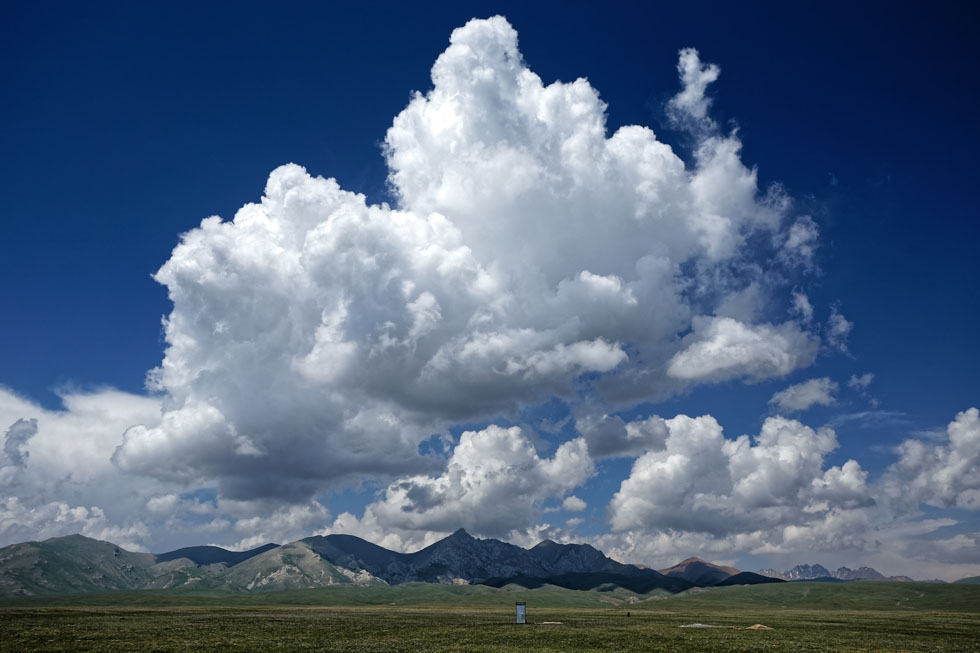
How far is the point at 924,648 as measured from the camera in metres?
70.6

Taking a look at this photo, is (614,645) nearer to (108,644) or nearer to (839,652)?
(839,652)

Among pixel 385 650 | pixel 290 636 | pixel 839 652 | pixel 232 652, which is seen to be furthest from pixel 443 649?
pixel 839 652

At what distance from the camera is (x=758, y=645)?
68.6m

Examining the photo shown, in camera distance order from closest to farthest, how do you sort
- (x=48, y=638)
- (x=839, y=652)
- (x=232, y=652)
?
(x=232, y=652) → (x=839, y=652) → (x=48, y=638)

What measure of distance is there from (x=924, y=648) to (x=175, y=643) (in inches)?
3206

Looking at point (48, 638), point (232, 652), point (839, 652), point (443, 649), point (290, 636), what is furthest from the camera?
point (290, 636)

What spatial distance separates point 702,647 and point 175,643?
178ft

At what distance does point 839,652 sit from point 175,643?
221 ft

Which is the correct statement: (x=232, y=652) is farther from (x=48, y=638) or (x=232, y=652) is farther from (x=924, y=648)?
(x=924, y=648)

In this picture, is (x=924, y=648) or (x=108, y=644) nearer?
(x=108, y=644)

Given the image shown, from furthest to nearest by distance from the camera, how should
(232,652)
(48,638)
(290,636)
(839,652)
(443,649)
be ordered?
1. (290,636)
2. (48,638)
3. (839,652)
4. (443,649)
5. (232,652)

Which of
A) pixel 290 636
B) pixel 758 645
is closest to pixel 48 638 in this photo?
pixel 290 636

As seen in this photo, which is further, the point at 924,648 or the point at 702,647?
the point at 924,648

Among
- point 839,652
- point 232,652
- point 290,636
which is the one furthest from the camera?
point 290,636
